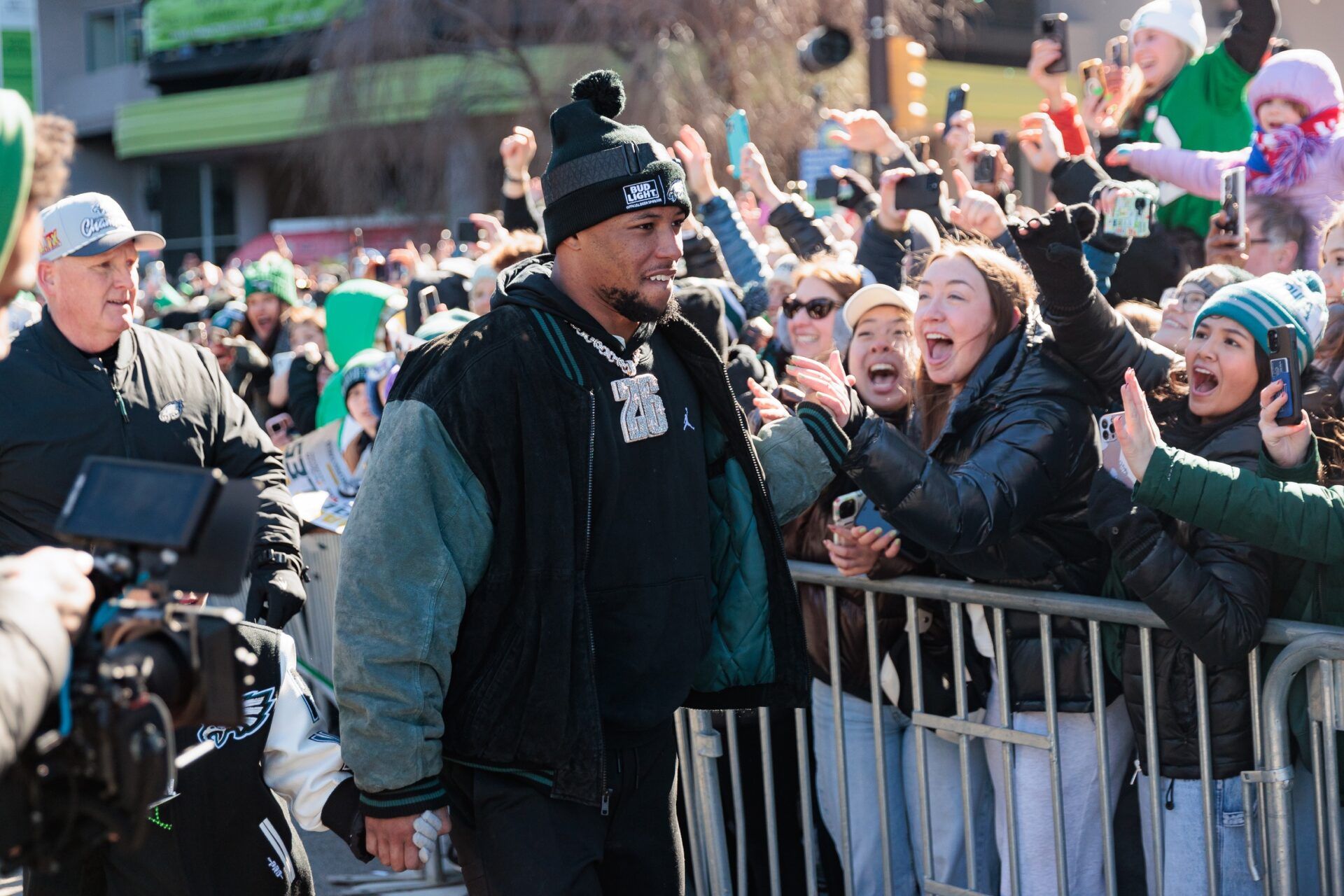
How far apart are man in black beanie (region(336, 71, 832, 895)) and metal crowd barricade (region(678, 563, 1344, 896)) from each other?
2.69 ft

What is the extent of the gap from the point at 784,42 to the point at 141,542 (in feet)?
76.2

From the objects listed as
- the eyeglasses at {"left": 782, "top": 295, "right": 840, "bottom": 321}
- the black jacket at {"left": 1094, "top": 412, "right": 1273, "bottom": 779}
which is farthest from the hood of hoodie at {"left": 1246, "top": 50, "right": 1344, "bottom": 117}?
the black jacket at {"left": 1094, "top": 412, "right": 1273, "bottom": 779}

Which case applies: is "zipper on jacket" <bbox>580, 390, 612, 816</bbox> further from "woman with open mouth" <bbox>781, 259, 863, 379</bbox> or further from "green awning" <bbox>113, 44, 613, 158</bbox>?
"green awning" <bbox>113, 44, 613, 158</bbox>

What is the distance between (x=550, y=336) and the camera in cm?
334

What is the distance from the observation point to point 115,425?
4102mm

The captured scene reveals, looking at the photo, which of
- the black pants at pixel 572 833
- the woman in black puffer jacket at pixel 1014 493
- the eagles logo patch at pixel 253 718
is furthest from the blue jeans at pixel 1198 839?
the eagles logo patch at pixel 253 718

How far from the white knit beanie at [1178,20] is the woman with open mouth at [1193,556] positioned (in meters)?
3.44

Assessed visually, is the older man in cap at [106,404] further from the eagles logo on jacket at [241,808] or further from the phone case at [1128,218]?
the phone case at [1128,218]

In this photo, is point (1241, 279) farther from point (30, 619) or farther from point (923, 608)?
point (30, 619)

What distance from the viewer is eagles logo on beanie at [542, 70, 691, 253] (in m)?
3.34

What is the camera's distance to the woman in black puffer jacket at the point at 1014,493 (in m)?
3.81

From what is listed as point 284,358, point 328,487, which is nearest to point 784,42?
point 284,358

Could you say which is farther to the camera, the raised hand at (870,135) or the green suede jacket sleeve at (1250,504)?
the raised hand at (870,135)

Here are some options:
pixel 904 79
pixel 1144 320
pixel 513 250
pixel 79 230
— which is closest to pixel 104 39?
pixel 904 79
